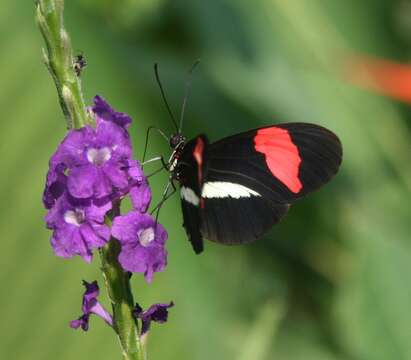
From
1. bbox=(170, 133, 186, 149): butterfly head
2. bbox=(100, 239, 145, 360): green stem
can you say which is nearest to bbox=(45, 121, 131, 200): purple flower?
bbox=(100, 239, 145, 360): green stem

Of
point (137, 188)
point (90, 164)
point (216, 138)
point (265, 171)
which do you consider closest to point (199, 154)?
point (137, 188)

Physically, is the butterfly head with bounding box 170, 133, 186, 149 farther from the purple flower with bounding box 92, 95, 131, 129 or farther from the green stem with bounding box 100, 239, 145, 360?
the green stem with bounding box 100, 239, 145, 360

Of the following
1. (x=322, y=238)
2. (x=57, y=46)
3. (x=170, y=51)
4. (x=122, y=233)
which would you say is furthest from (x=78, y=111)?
(x=170, y=51)

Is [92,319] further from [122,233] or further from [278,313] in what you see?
[122,233]

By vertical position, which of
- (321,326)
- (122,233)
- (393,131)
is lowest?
(122,233)

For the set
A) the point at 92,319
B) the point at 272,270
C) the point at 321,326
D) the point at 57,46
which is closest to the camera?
the point at 57,46

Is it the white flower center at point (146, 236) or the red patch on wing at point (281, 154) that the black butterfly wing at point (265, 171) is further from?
the white flower center at point (146, 236)

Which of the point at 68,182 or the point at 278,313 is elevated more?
the point at 278,313
